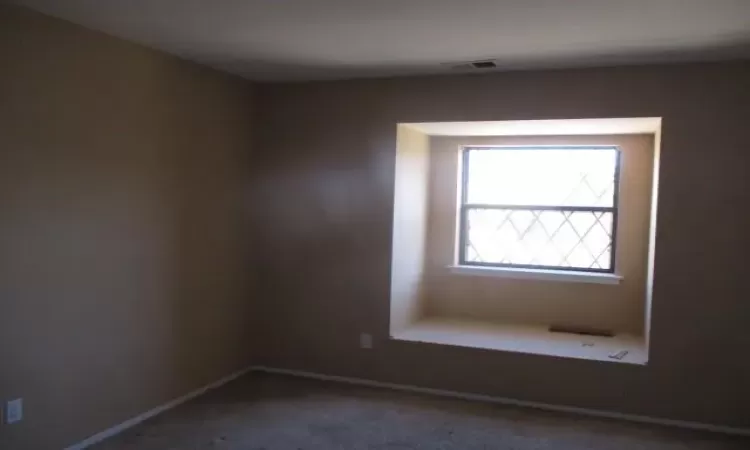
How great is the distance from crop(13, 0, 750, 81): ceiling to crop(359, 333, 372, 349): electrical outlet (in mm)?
1871

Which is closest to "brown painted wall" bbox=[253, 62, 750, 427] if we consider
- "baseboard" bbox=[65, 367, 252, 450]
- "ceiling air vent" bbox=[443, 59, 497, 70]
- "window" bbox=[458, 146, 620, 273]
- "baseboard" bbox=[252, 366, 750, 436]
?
"baseboard" bbox=[252, 366, 750, 436]

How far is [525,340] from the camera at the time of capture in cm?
446

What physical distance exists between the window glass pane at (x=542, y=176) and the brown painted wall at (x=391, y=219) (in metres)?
0.95

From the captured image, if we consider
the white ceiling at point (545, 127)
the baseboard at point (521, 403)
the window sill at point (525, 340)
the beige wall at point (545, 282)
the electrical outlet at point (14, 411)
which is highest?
the white ceiling at point (545, 127)

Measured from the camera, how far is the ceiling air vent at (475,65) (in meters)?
3.90

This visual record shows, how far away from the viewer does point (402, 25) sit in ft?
10.2

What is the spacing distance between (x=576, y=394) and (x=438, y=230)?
1.72 m

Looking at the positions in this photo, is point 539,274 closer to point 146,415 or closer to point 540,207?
point 540,207

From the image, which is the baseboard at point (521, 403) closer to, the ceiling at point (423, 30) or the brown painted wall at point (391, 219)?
the brown painted wall at point (391, 219)

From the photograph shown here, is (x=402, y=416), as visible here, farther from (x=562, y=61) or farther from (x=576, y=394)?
(x=562, y=61)

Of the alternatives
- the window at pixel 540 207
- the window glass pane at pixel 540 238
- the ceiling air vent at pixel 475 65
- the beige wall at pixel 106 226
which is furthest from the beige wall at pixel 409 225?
the beige wall at pixel 106 226

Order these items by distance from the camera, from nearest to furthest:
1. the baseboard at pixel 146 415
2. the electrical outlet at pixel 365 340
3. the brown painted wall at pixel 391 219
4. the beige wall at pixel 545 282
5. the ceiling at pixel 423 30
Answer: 1. the ceiling at pixel 423 30
2. the baseboard at pixel 146 415
3. the brown painted wall at pixel 391 219
4. the electrical outlet at pixel 365 340
5. the beige wall at pixel 545 282

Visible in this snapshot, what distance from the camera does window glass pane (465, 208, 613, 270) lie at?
4.88m

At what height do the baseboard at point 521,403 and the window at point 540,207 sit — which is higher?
the window at point 540,207
